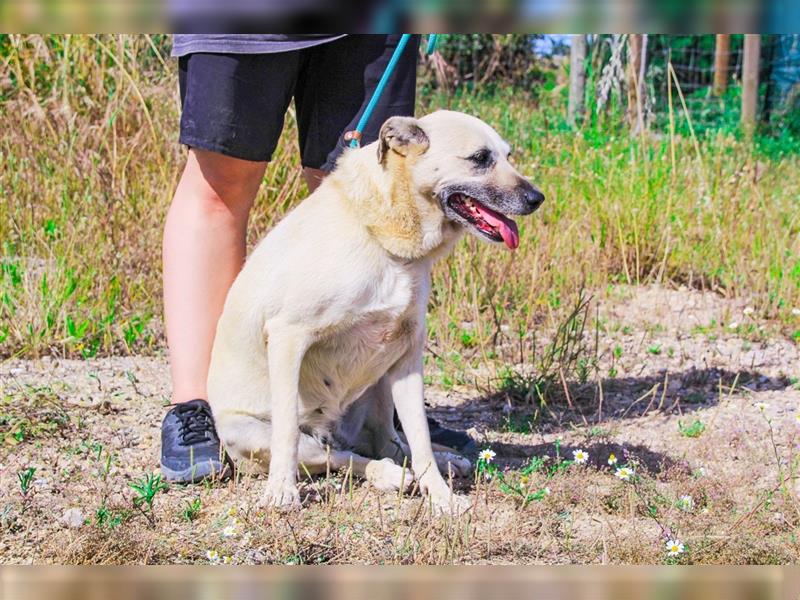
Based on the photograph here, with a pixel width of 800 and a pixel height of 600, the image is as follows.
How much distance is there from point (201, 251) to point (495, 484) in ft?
3.70

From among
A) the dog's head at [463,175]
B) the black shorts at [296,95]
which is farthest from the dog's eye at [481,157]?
the black shorts at [296,95]

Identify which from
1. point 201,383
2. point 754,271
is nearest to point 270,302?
point 201,383

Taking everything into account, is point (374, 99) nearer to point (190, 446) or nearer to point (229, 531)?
point (190, 446)

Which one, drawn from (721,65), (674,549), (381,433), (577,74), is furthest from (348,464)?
(721,65)

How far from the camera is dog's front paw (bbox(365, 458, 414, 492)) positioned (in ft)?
8.82

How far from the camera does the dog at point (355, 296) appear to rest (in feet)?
8.38

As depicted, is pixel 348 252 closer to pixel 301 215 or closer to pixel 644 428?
pixel 301 215

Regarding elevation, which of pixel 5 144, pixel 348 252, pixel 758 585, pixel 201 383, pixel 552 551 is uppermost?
pixel 5 144

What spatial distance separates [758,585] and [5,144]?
4885 mm

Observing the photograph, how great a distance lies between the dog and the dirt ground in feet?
0.42

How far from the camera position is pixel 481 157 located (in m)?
2.61

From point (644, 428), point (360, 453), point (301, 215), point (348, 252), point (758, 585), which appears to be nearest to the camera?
point (758, 585)

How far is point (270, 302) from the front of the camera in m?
2.63

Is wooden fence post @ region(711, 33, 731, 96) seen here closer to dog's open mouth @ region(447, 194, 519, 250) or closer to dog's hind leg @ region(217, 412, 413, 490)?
dog's open mouth @ region(447, 194, 519, 250)
